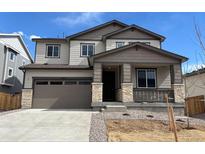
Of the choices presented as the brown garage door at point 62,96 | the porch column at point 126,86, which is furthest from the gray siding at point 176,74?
the brown garage door at point 62,96

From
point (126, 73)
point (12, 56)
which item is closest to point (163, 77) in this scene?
point (126, 73)

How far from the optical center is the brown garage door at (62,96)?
14430mm

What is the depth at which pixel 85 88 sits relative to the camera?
14602 millimetres

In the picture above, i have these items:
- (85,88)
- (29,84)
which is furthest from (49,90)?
(85,88)

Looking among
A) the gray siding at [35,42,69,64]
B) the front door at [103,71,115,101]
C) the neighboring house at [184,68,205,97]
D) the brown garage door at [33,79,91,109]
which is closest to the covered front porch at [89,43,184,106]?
the neighboring house at [184,68,205,97]

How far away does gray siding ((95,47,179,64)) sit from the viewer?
42.5 ft

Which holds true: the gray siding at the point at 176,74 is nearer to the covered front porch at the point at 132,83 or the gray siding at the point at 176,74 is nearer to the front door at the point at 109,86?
the covered front porch at the point at 132,83

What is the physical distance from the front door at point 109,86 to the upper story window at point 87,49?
2654 mm

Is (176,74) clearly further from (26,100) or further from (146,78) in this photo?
(26,100)

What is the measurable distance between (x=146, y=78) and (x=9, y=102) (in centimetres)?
1164

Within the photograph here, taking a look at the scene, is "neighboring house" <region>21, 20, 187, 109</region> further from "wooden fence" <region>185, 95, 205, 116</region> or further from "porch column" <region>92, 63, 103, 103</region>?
"wooden fence" <region>185, 95, 205, 116</region>

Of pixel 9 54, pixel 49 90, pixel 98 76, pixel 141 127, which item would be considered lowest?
pixel 141 127
